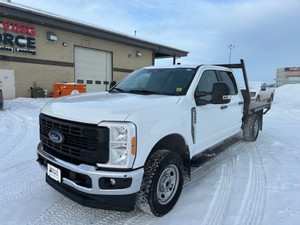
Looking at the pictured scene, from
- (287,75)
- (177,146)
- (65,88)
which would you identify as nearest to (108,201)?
(177,146)

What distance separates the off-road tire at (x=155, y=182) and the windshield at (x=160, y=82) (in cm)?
104

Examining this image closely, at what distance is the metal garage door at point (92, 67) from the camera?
17.2 metres

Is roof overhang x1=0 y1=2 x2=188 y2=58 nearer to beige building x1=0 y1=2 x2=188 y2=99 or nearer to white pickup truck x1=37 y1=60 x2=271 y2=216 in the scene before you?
beige building x1=0 y1=2 x2=188 y2=99

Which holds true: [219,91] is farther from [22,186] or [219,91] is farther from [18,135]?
[18,135]

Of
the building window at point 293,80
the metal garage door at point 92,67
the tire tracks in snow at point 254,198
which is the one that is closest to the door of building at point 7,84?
the metal garage door at point 92,67

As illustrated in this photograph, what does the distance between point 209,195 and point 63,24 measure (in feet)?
49.0

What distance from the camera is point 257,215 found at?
2873 mm

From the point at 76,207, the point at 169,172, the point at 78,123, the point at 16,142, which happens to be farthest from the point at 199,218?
the point at 16,142

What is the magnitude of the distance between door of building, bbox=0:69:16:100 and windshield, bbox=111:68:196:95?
12.0 metres

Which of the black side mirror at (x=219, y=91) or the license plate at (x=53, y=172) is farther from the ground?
the black side mirror at (x=219, y=91)

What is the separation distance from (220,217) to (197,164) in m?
1.10

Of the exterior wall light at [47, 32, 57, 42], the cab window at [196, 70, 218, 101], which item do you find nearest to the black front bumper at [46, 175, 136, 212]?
the cab window at [196, 70, 218, 101]

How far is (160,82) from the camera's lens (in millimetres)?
3814

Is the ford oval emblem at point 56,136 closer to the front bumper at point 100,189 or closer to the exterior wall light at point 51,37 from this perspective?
the front bumper at point 100,189
